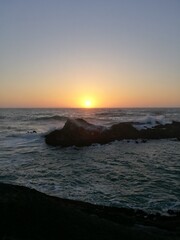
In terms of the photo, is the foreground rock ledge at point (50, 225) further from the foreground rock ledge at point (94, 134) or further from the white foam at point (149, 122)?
the white foam at point (149, 122)

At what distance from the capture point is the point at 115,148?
26031mm

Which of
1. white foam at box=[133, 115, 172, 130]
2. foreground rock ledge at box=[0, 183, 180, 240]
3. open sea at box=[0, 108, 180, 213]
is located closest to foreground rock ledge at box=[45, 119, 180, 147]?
white foam at box=[133, 115, 172, 130]

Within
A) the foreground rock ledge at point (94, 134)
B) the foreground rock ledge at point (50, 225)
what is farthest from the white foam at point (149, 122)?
the foreground rock ledge at point (50, 225)

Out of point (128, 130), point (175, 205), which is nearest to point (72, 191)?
point (175, 205)

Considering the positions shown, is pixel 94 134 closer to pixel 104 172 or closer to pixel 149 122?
pixel 149 122

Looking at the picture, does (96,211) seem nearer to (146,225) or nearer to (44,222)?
(146,225)

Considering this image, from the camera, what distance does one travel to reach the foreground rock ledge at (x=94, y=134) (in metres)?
29.2

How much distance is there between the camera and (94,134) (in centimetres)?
3052

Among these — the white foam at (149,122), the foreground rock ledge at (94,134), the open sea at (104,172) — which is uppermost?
the white foam at (149,122)

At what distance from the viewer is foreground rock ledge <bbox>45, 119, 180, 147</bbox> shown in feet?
95.7

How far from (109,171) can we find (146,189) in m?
3.81

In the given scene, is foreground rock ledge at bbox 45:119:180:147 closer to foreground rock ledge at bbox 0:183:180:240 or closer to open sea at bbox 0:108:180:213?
open sea at bbox 0:108:180:213

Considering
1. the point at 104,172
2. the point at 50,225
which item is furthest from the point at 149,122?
the point at 50,225

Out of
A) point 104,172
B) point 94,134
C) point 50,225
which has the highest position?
point 50,225
